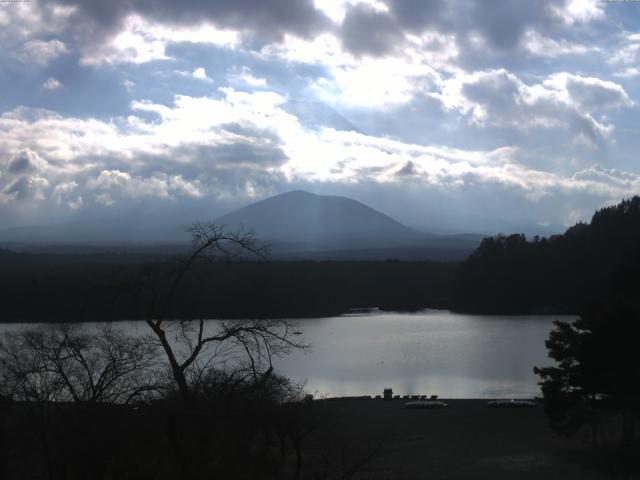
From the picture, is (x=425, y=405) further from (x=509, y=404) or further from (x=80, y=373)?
(x=80, y=373)

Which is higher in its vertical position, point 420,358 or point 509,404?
point 509,404

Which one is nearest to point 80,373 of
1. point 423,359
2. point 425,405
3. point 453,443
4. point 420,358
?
point 453,443

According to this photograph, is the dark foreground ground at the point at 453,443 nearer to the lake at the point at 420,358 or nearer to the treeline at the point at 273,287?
the lake at the point at 420,358

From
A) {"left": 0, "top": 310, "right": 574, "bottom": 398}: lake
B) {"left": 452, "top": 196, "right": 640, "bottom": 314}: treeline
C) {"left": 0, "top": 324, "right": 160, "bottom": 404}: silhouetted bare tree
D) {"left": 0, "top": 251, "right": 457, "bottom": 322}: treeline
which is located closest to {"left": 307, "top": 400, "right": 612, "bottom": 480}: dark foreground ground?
{"left": 0, "top": 310, "right": 574, "bottom": 398}: lake

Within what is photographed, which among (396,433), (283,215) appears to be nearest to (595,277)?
(396,433)

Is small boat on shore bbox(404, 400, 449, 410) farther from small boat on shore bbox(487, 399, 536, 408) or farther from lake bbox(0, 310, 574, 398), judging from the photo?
lake bbox(0, 310, 574, 398)

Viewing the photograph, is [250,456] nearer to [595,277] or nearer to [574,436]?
[574,436]

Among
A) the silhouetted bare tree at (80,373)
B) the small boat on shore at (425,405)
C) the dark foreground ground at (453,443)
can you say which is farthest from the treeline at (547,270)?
the silhouetted bare tree at (80,373)

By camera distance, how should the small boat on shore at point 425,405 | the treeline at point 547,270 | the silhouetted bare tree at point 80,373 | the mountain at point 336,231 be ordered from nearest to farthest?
1. the silhouetted bare tree at point 80,373
2. the small boat on shore at point 425,405
3. the treeline at point 547,270
4. the mountain at point 336,231

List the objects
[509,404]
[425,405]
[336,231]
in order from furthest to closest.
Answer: [336,231], [425,405], [509,404]
